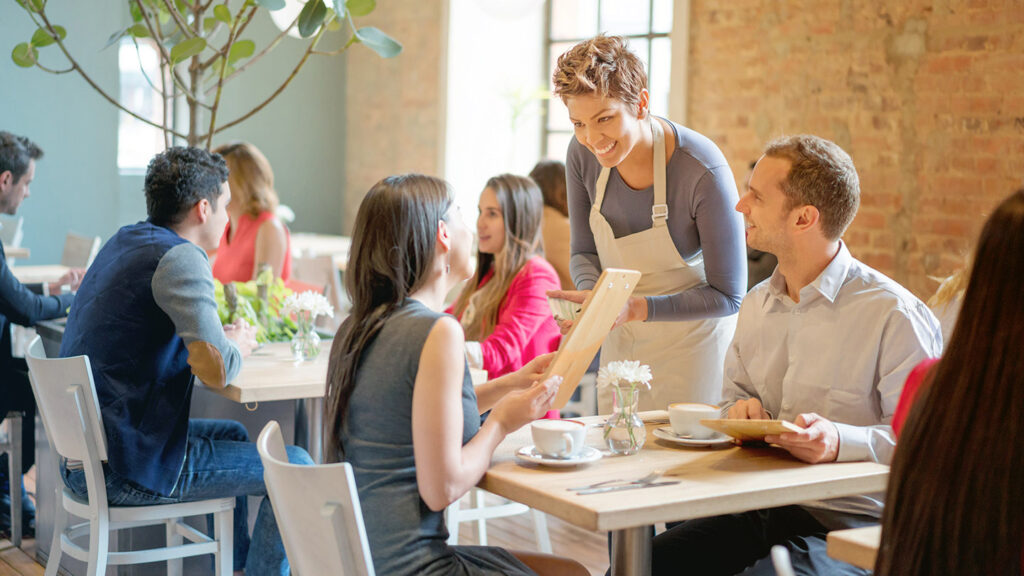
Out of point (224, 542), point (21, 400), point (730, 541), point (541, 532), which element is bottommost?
point (541, 532)

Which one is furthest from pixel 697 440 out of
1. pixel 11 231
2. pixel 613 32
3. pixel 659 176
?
pixel 11 231

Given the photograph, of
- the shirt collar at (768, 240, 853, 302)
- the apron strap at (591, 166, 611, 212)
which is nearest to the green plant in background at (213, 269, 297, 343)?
the apron strap at (591, 166, 611, 212)

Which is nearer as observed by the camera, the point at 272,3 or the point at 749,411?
the point at 749,411

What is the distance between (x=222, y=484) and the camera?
9.02 feet

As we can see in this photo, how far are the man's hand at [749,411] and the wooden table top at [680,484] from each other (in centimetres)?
12

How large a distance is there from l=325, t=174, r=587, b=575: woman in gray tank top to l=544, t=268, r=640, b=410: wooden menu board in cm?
6

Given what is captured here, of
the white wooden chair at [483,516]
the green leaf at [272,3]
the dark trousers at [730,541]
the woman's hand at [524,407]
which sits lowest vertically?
the white wooden chair at [483,516]

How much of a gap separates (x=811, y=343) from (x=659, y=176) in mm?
668

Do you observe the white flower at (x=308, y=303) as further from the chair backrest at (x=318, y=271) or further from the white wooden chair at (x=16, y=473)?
the chair backrest at (x=318, y=271)

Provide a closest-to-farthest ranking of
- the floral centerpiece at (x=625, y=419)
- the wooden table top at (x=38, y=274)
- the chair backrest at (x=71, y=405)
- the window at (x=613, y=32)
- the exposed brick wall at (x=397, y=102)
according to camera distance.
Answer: the floral centerpiece at (x=625, y=419)
the chair backrest at (x=71, y=405)
the wooden table top at (x=38, y=274)
the window at (x=613, y=32)
the exposed brick wall at (x=397, y=102)

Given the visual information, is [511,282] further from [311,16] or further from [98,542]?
[98,542]

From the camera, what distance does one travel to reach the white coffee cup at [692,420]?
2.06m

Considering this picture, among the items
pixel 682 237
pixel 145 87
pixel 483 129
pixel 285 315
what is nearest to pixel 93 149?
pixel 145 87

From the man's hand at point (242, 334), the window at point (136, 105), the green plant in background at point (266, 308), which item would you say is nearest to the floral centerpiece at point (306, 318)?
the man's hand at point (242, 334)
